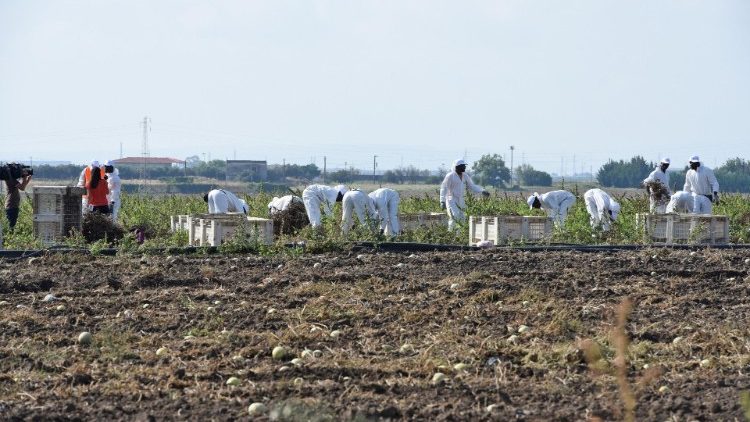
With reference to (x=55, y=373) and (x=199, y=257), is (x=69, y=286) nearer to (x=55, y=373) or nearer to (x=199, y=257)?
(x=199, y=257)

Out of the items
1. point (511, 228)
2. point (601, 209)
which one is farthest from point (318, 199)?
point (601, 209)

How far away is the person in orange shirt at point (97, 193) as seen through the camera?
58.5 ft

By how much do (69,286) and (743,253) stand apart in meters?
7.03

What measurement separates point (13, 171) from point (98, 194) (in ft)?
4.02

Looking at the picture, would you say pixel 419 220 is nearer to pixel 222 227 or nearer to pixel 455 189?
pixel 455 189

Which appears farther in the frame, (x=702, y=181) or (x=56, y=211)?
(x=702, y=181)

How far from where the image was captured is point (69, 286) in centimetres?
1029

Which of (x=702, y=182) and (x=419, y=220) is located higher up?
(x=702, y=182)

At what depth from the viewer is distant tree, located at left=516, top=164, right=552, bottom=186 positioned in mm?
78375

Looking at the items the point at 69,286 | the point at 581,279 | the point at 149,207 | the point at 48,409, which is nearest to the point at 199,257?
the point at 69,286

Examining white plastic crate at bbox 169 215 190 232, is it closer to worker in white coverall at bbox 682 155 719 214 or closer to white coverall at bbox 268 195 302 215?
white coverall at bbox 268 195 302 215

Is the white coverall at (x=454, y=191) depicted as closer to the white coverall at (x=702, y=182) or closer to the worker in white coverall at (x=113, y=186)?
the white coverall at (x=702, y=182)

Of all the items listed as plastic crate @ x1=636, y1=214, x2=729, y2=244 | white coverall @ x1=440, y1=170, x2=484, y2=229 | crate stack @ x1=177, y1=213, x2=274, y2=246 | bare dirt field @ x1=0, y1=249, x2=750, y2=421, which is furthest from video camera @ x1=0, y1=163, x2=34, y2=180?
plastic crate @ x1=636, y1=214, x2=729, y2=244

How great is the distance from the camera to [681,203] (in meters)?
18.3
